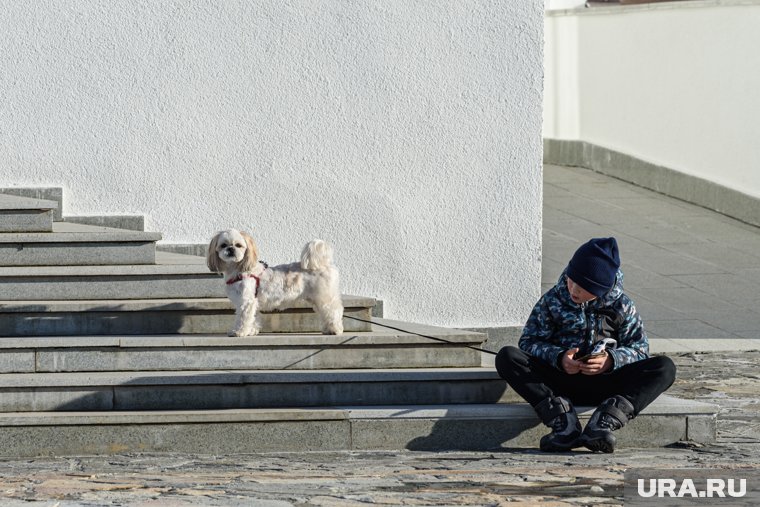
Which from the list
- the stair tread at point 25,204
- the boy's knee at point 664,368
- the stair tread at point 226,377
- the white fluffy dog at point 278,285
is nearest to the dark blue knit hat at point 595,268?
the boy's knee at point 664,368

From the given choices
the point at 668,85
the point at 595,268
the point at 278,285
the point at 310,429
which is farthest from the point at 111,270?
the point at 668,85

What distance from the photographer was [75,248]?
8102 mm

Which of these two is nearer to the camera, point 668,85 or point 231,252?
point 231,252

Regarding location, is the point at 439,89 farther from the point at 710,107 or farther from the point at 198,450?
the point at 710,107

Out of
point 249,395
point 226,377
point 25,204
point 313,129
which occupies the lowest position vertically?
point 249,395

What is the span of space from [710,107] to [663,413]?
844 cm

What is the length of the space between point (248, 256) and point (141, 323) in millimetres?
899

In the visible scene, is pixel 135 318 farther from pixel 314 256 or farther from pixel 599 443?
pixel 599 443

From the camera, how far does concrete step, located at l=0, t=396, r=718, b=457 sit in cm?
655

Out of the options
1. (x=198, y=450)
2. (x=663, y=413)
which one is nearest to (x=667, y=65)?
(x=663, y=413)

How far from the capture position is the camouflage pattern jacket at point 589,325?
6.63 m

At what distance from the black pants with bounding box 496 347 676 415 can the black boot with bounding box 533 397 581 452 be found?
0.23 feet

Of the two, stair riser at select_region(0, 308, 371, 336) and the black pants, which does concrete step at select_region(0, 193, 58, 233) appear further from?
the black pants

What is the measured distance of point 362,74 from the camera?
895 cm
